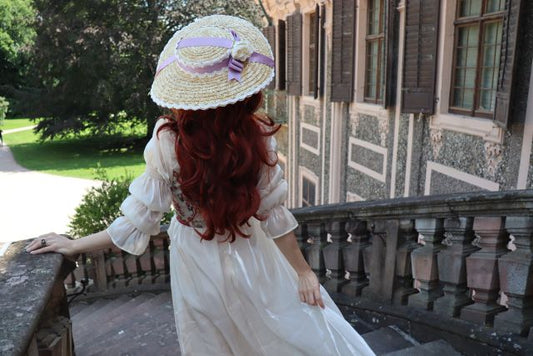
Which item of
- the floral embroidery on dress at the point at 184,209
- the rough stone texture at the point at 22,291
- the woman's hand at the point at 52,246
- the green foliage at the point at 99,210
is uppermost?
the floral embroidery on dress at the point at 184,209

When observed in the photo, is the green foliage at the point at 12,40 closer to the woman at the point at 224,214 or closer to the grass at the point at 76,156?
the grass at the point at 76,156

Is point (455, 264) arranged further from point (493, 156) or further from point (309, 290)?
point (493, 156)

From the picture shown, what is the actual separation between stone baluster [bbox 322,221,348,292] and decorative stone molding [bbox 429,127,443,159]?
265 centimetres

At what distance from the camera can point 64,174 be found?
712 inches

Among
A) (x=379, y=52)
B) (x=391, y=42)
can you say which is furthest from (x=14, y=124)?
(x=391, y=42)

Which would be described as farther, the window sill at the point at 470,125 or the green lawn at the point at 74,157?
the green lawn at the point at 74,157

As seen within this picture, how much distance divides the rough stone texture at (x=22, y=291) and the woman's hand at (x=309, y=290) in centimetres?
83

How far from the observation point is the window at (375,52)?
6582 mm

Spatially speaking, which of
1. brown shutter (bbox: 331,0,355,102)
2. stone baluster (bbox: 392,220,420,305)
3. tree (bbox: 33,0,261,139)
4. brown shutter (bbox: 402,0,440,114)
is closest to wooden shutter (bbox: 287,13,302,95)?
brown shutter (bbox: 331,0,355,102)

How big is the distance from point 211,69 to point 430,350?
64.9 inches

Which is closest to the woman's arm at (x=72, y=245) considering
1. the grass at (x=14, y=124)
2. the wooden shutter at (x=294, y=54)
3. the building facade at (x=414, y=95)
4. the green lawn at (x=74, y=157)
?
the building facade at (x=414, y=95)

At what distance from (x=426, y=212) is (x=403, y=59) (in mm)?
3539

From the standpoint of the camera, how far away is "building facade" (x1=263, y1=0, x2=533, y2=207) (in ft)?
13.2

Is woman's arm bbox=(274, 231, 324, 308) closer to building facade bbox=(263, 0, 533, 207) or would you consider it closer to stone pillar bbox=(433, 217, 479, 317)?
stone pillar bbox=(433, 217, 479, 317)
